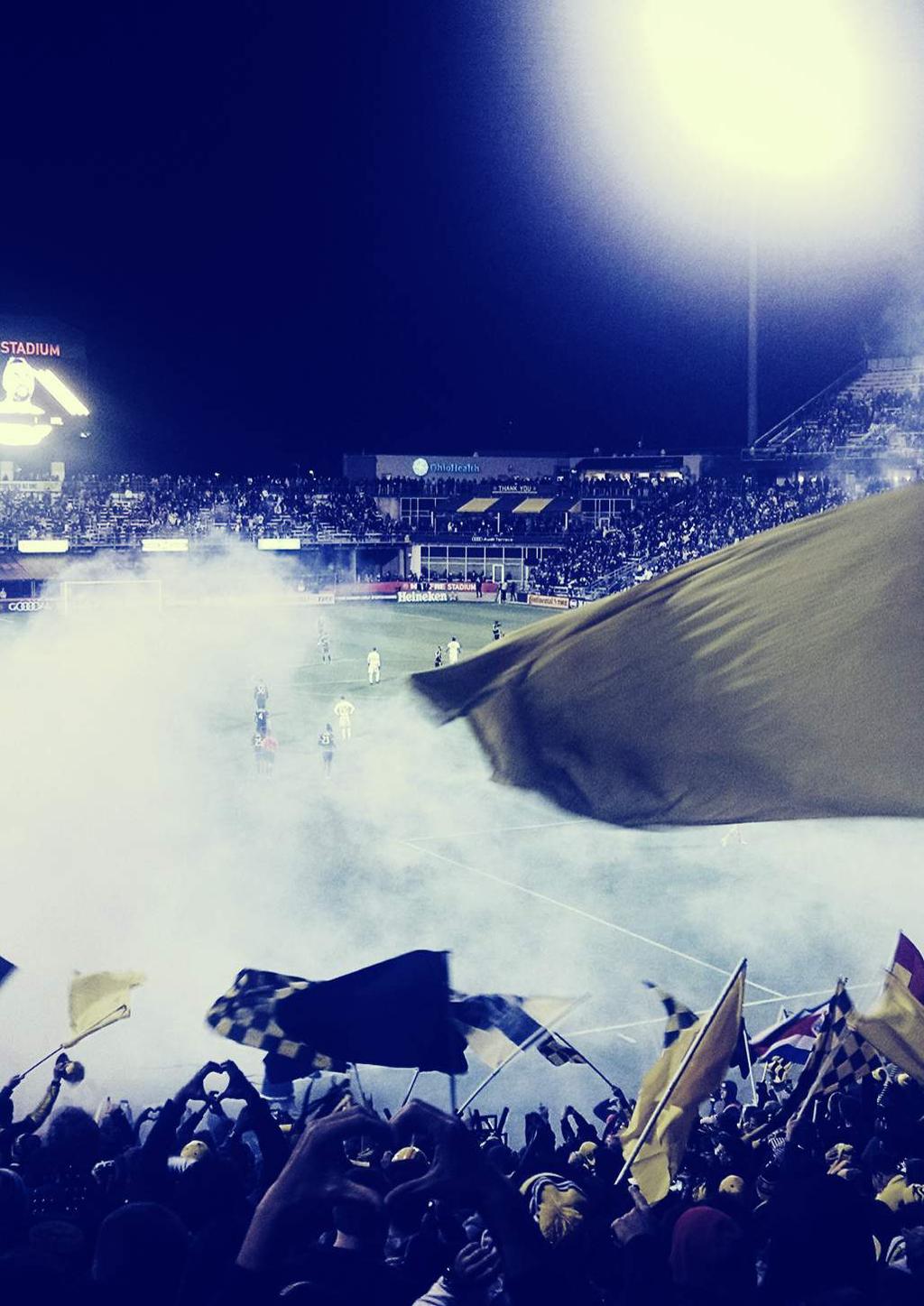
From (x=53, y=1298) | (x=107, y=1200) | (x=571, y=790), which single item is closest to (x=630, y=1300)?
(x=53, y=1298)

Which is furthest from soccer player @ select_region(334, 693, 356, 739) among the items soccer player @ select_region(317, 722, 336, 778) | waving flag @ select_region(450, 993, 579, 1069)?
waving flag @ select_region(450, 993, 579, 1069)

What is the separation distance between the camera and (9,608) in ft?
215

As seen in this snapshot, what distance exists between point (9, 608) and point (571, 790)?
200 ft

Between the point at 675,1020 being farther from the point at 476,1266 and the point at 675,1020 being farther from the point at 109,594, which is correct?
the point at 109,594

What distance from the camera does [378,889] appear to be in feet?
69.3

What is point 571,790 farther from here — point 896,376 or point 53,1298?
point 896,376

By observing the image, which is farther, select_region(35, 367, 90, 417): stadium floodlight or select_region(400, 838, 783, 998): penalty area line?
select_region(35, 367, 90, 417): stadium floodlight

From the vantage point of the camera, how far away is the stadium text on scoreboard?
73812mm

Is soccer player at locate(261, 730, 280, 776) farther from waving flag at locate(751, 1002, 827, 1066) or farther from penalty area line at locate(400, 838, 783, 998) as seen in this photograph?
waving flag at locate(751, 1002, 827, 1066)

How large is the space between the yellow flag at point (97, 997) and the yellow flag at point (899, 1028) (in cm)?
522

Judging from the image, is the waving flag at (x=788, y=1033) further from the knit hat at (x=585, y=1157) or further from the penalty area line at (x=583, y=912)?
the penalty area line at (x=583, y=912)

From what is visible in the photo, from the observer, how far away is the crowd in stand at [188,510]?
76375 mm

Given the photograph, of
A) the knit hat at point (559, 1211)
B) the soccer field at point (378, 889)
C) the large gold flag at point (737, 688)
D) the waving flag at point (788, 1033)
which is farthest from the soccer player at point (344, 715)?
the knit hat at point (559, 1211)

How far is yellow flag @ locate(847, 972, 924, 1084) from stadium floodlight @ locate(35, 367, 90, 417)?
7271cm
